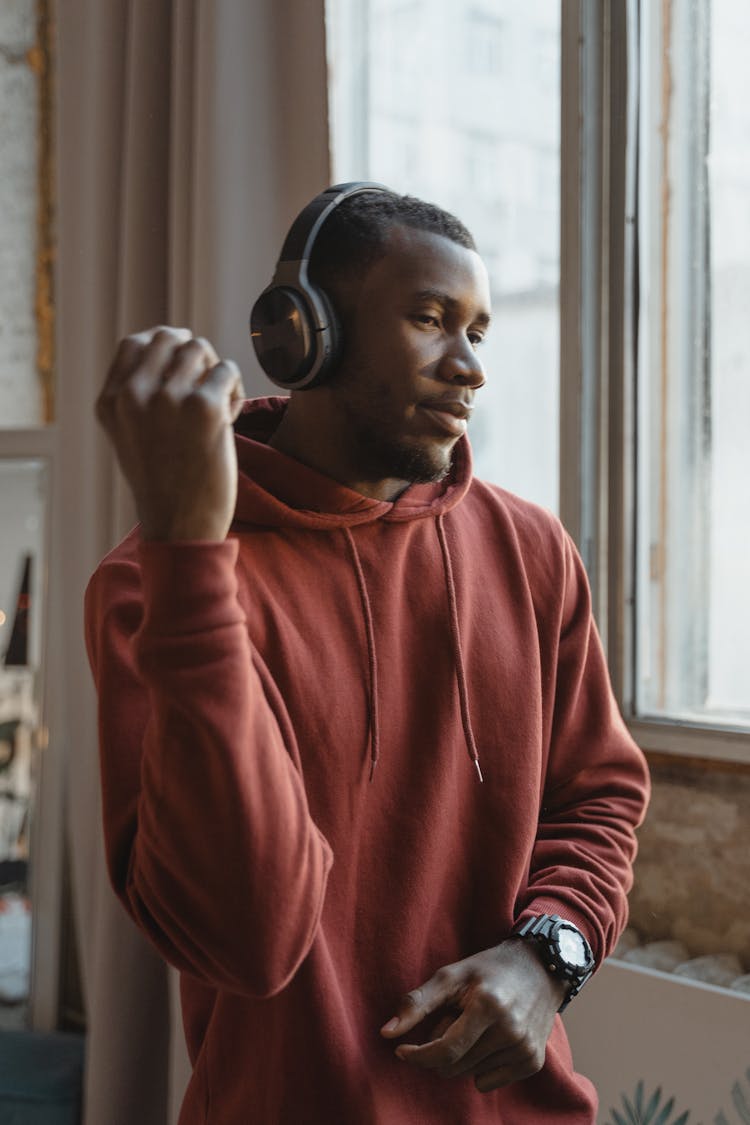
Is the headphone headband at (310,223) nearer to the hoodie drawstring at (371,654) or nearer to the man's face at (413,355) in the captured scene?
the man's face at (413,355)

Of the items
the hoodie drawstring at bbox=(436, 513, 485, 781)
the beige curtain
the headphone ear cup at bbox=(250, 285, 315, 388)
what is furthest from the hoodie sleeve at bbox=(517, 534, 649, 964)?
the beige curtain

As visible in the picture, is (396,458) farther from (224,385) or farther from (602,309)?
(602,309)

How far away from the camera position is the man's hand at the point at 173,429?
2.25ft

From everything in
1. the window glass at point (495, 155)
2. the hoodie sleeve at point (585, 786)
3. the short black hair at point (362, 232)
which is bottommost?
the hoodie sleeve at point (585, 786)

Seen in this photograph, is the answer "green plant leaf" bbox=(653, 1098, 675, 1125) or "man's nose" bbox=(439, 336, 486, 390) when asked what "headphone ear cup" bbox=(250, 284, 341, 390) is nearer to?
"man's nose" bbox=(439, 336, 486, 390)

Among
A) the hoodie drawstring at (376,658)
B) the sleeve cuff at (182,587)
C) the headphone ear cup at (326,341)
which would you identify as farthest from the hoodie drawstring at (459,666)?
the sleeve cuff at (182,587)

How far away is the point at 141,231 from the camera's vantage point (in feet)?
6.02

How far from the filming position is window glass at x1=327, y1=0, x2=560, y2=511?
5.84 ft

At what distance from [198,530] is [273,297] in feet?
1.07

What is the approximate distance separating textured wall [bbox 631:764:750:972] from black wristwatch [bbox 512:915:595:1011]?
61 centimetres

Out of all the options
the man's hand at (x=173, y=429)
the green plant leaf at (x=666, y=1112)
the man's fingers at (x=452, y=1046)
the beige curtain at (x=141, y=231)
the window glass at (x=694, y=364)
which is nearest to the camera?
the man's hand at (x=173, y=429)

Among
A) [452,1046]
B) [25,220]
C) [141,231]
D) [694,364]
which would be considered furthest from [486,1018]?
[25,220]

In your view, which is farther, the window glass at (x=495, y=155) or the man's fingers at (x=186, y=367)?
the window glass at (x=495, y=155)

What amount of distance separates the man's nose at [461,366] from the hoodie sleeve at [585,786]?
25 centimetres
